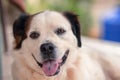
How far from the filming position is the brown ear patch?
2.15 ft

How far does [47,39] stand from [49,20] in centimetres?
3

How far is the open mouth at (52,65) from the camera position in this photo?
0.64 meters

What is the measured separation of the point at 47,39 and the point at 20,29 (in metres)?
0.06

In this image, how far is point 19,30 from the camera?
0.66m

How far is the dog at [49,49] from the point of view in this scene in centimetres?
64

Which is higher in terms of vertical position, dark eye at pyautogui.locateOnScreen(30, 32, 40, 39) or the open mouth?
dark eye at pyautogui.locateOnScreen(30, 32, 40, 39)

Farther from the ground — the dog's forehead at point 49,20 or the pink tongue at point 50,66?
the dog's forehead at point 49,20

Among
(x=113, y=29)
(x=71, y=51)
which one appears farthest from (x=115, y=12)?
(x=71, y=51)

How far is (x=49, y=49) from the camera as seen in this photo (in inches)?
24.9

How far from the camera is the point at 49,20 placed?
0.64m

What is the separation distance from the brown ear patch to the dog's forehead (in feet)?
0.04

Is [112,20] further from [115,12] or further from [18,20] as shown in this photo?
[18,20]

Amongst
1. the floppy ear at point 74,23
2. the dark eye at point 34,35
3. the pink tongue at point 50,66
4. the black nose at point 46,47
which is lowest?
the pink tongue at point 50,66

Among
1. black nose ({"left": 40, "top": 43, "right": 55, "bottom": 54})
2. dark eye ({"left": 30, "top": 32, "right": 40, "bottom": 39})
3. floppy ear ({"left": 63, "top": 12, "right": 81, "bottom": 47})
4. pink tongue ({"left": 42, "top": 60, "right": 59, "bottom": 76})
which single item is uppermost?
floppy ear ({"left": 63, "top": 12, "right": 81, "bottom": 47})
